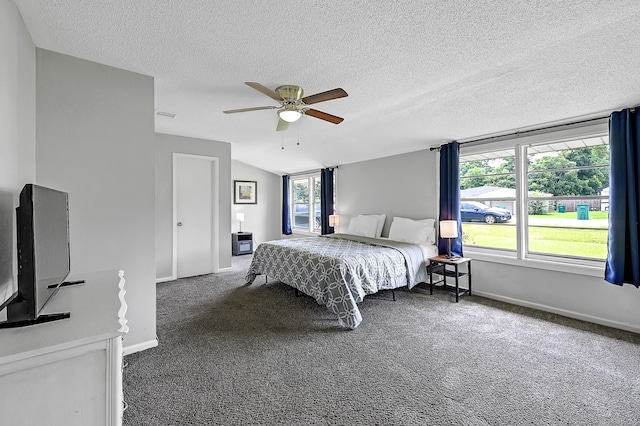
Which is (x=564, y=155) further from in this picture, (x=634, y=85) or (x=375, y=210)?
(x=375, y=210)

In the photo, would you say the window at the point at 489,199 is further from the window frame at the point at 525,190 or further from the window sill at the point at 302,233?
the window sill at the point at 302,233

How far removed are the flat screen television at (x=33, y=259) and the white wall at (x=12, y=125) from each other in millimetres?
371

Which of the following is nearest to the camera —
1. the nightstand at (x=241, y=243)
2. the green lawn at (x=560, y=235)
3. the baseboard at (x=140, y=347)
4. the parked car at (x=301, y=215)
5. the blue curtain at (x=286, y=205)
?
the baseboard at (x=140, y=347)

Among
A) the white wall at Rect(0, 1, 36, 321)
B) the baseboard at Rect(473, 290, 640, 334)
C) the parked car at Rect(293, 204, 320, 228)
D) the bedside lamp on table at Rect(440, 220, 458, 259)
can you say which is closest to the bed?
the bedside lamp on table at Rect(440, 220, 458, 259)

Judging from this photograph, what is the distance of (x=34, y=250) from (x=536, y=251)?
15.3 feet

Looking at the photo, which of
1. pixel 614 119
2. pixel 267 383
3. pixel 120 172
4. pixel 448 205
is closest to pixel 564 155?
pixel 614 119

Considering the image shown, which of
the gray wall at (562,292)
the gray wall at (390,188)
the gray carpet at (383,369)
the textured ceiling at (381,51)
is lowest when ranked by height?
the gray carpet at (383,369)

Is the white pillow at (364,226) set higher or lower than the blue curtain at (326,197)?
lower

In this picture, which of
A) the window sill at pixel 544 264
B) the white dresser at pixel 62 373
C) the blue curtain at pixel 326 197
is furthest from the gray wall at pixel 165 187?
the window sill at pixel 544 264

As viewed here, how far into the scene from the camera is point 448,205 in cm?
417

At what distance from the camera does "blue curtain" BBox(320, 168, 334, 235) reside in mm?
6316

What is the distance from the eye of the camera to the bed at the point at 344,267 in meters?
2.98

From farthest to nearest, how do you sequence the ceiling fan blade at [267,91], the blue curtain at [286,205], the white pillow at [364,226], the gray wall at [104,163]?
1. the blue curtain at [286,205]
2. the white pillow at [364,226]
3. the ceiling fan blade at [267,91]
4. the gray wall at [104,163]

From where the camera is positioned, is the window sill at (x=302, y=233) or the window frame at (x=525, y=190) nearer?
the window frame at (x=525, y=190)
